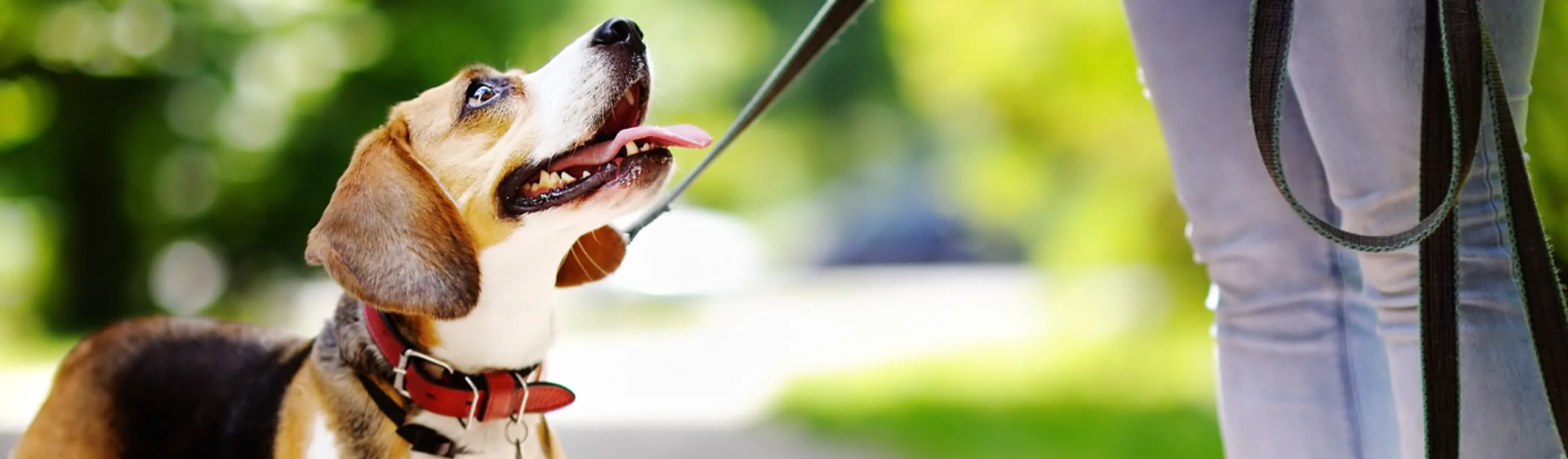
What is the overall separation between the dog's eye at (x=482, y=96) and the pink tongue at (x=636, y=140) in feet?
0.51

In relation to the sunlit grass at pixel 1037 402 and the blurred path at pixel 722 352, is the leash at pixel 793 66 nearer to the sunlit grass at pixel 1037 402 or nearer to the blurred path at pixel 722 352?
the blurred path at pixel 722 352

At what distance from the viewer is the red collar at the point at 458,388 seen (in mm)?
1629

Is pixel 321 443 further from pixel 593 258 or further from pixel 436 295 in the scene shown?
pixel 593 258

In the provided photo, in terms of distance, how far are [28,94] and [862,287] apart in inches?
288

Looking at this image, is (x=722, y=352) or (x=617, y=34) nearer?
(x=617, y=34)

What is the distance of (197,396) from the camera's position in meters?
1.77

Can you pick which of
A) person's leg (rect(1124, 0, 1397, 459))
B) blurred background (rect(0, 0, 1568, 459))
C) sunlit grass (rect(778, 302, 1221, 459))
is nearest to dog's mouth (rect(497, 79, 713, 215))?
person's leg (rect(1124, 0, 1397, 459))

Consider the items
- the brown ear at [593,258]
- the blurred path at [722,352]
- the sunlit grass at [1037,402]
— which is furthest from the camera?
the blurred path at [722,352]

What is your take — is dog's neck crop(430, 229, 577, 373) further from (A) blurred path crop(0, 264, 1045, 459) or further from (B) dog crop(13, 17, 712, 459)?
(A) blurred path crop(0, 264, 1045, 459)

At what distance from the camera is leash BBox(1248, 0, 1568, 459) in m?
1.28

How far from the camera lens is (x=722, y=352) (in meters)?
6.98

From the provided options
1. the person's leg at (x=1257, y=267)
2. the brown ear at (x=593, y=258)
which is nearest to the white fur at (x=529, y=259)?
the brown ear at (x=593, y=258)

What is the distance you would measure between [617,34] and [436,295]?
42cm

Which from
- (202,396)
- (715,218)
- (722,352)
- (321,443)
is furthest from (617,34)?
(715,218)
